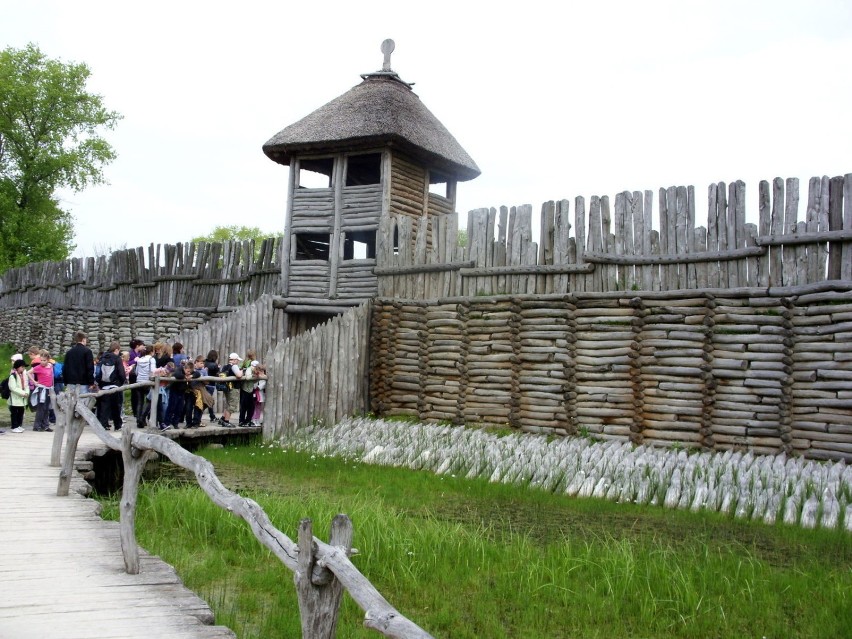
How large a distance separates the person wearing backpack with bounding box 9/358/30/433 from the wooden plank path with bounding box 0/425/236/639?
483 centimetres

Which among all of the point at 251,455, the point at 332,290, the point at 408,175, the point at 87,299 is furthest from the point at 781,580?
the point at 87,299

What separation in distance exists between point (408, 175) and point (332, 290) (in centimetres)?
→ 329

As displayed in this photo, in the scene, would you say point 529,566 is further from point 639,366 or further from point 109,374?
point 109,374

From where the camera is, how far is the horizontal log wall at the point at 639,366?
10.5 metres

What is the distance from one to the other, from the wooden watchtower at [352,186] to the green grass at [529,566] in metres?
8.82

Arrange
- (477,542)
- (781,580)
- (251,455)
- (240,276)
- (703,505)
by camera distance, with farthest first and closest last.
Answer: (240,276) → (251,455) → (703,505) → (477,542) → (781,580)

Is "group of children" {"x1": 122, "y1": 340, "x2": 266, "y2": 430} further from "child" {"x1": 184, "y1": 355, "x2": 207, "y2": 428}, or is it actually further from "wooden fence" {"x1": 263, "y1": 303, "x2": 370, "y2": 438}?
"wooden fence" {"x1": 263, "y1": 303, "x2": 370, "y2": 438}

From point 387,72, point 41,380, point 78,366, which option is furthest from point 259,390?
point 387,72

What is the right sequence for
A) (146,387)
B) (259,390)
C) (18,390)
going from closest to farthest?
(18,390), (146,387), (259,390)

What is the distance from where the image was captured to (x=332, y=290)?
17.4 metres

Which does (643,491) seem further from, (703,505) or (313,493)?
(313,493)

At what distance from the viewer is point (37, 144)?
37.3 meters

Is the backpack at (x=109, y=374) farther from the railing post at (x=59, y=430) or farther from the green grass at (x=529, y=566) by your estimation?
the green grass at (x=529, y=566)

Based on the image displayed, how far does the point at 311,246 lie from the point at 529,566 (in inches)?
591
